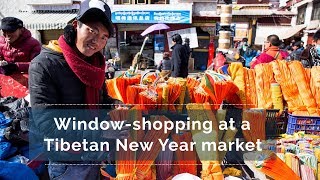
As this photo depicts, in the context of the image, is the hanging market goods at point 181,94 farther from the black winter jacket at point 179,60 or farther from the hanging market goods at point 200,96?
the black winter jacket at point 179,60

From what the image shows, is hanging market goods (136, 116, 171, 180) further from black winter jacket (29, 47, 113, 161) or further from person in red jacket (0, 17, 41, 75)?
person in red jacket (0, 17, 41, 75)

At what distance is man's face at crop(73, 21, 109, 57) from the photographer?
133cm

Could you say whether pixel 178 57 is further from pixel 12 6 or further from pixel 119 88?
pixel 12 6

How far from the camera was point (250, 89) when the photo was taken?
8.61 feet

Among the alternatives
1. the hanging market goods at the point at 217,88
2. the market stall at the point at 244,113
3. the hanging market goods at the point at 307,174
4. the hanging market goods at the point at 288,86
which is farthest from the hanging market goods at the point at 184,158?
the hanging market goods at the point at 288,86

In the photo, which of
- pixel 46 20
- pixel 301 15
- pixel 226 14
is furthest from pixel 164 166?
pixel 301 15

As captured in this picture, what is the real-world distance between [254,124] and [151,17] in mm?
9940

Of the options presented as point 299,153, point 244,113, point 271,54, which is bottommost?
point 299,153

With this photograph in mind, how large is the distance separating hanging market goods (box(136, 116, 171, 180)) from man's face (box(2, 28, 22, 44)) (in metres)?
1.89

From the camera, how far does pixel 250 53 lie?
909 centimetres

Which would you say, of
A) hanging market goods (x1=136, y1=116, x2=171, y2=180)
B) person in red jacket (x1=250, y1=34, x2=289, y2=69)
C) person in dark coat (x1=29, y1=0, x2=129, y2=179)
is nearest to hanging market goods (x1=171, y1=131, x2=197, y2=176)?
hanging market goods (x1=136, y1=116, x2=171, y2=180)

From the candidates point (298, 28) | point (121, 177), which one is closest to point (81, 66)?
point (121, 177)

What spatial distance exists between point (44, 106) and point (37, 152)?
2.87 ft

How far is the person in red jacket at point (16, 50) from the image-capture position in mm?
2889
